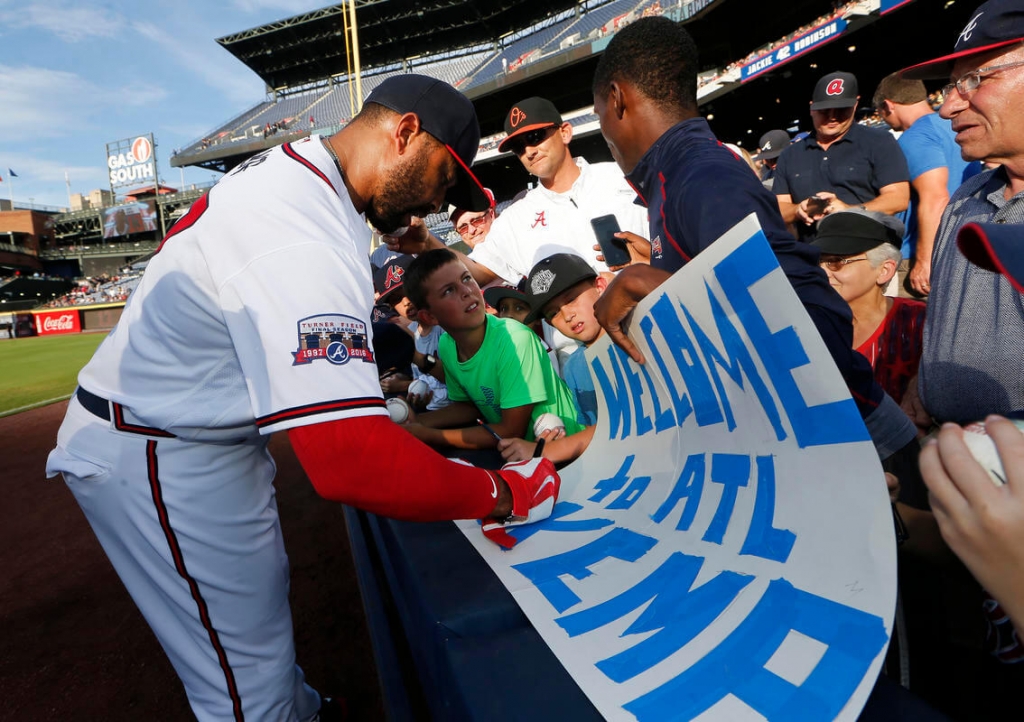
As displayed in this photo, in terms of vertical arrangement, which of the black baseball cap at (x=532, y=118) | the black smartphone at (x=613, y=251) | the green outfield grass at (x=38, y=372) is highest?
the black baseball cap at (x=532, y=118)

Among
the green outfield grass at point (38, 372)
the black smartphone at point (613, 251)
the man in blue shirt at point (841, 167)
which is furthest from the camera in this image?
the green outfield grass at point (38, 372)

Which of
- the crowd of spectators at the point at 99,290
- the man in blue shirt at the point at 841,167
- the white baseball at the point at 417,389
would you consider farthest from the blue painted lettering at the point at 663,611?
the crowd of spectators at the point at 99,290

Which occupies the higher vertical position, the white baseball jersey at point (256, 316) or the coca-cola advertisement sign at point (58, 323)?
the white baseball jersey at point (256, 316)

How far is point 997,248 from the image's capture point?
1.69 ft

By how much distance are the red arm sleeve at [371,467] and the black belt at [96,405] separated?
0.59m

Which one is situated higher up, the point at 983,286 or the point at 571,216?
the point at 571,216

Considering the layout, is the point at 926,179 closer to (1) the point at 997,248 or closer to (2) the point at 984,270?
(2) the point at 984,270

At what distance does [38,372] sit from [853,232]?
13458 mm

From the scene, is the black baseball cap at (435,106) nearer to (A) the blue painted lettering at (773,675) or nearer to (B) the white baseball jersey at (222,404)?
(B) the white baseball jersey at (222,404)

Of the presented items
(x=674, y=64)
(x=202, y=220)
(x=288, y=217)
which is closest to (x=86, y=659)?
(x=202, y=220)

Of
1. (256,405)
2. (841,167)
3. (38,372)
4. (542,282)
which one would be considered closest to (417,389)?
(542,282)

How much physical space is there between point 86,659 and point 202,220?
2.06 m

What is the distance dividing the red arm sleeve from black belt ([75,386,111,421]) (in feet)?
1.94

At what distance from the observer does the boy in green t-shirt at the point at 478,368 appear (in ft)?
6.63
